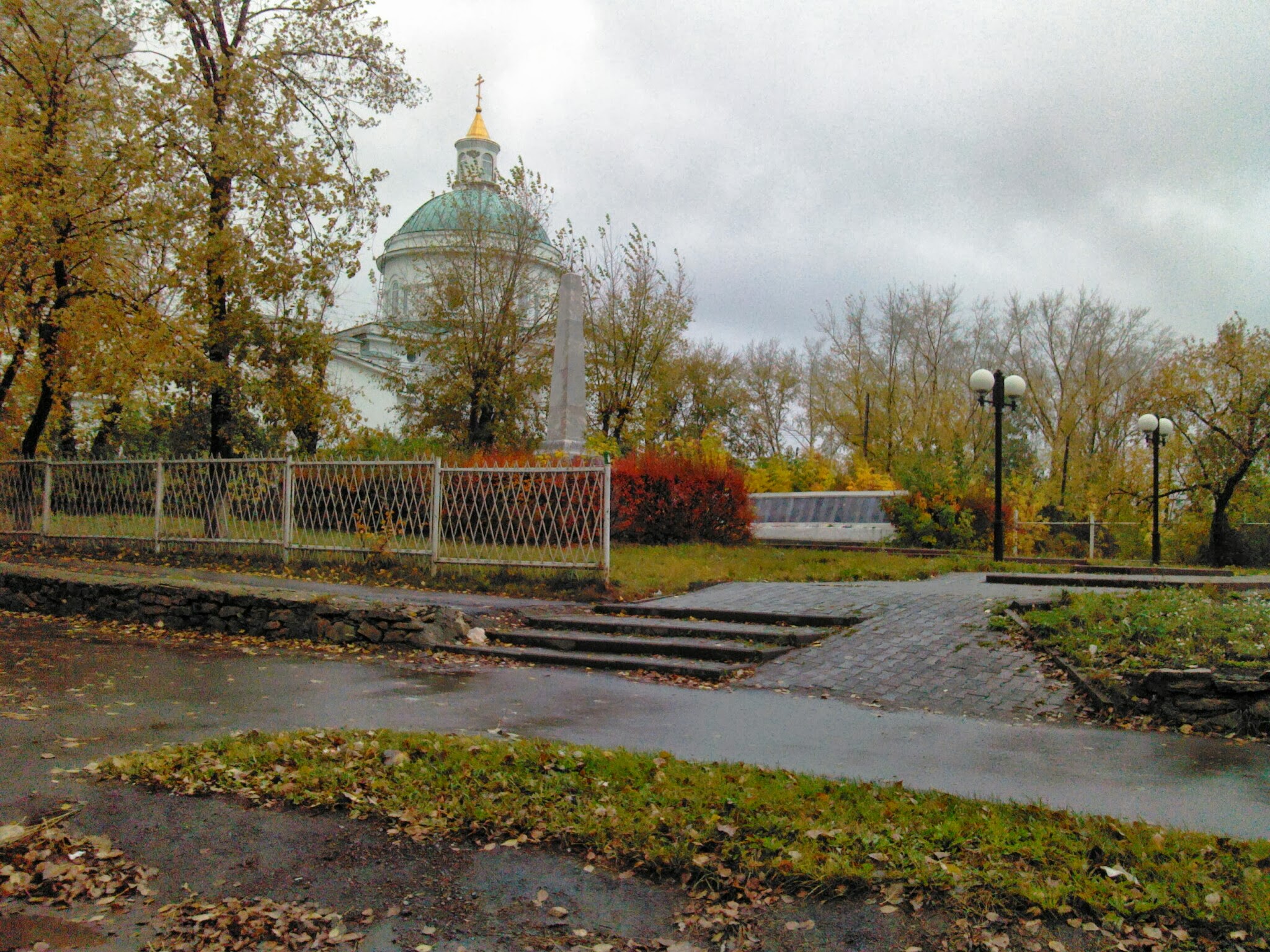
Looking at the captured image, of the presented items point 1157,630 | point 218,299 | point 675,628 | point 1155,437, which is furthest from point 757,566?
point 1155,437

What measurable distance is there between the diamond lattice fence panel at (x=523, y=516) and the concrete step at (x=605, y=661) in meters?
2.54

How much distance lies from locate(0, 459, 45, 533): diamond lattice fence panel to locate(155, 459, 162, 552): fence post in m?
2.67

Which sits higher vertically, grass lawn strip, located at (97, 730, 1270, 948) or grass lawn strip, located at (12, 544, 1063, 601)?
grass lawn strip, located at (12, 544, 1063, 601)

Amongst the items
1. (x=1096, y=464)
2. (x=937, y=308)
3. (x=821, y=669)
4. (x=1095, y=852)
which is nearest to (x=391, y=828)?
(x=1095, y=852)

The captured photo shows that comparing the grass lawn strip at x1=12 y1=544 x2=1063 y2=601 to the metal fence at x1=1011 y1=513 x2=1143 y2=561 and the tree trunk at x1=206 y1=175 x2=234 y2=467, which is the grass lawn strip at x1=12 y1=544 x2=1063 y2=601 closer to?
the tree trunk at x1=206 y1=175 x2=234 y2=467

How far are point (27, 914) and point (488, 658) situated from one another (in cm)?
573

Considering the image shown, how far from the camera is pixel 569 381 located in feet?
62.4

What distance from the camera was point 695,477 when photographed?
19.0 metres

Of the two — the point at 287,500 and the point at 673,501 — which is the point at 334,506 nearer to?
the point at 287,500

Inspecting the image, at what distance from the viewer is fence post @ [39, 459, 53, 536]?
52.7ft

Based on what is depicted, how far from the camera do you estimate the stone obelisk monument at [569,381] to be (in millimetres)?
18906

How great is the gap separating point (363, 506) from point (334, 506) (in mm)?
553

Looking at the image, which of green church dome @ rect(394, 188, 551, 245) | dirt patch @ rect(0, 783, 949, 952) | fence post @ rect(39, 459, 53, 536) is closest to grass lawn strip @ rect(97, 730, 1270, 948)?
dirt patch @ rect(0, 783, 949, 952)

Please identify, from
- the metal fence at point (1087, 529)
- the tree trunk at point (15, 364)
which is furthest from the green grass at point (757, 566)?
the tree trunk at point (15, 364)
